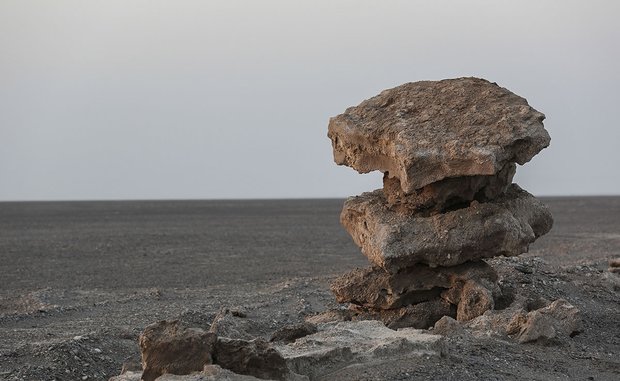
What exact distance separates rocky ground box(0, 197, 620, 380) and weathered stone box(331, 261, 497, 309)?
1.32m

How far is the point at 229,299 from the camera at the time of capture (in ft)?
69.8

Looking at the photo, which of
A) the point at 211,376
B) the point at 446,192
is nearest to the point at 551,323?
the point at 446,192

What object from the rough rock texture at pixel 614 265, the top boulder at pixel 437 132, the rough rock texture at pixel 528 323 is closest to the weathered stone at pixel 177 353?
the rough rock texture at pixel 528 323

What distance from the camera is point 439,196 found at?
14133 millimetres

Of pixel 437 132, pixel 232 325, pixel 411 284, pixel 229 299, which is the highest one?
pixel 437 132

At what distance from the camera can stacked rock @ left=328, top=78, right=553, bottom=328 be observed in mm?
13547

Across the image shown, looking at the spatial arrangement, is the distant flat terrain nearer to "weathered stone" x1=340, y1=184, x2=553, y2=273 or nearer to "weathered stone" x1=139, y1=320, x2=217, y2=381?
"weathered stone" x1=340, y1=184, x2=553, y2=273

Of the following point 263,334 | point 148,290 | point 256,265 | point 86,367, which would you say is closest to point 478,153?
point 263,334

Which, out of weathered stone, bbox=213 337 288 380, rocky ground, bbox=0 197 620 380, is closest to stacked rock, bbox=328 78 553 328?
rocky ground, bbox=0 197 620 380

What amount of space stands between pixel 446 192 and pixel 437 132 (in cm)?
99

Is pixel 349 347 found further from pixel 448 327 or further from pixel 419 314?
pixel 419 314

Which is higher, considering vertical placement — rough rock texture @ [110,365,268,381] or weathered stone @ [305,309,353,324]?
rough rock texture @ [110,365,268,381]

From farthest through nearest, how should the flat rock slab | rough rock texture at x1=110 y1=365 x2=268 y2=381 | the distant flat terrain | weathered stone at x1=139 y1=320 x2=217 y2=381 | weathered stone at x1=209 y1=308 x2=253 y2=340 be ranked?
the distant flat terrain, weathered stone at x1=209 y1=308 x2=253 y2=340, the flat rock slab, weathered stone at x1=139 y1=320 x2=217 y2=381, rough rock texture at x1=110 y1=365 x2=268 y2=381

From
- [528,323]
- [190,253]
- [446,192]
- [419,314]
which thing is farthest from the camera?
[190,253]
